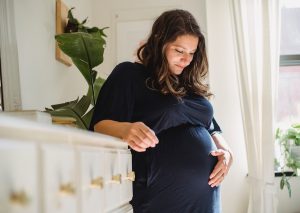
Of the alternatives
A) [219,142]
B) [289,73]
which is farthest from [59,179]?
[289,73]

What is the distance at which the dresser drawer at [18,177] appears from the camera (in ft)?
1.08

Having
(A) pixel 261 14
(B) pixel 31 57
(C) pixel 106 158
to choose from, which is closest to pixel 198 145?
(C) pixel 106 158

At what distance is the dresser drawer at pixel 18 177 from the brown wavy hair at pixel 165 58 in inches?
31.2

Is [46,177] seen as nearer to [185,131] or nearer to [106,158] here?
[106,158]

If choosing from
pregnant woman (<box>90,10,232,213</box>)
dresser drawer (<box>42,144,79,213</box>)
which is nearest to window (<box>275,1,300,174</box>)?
pregnant woman (<box>90,10,232,213</box>)

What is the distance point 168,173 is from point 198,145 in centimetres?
17

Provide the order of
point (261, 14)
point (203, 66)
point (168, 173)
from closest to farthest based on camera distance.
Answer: point (168, 173)
point (203, 66)
point (261, 14)

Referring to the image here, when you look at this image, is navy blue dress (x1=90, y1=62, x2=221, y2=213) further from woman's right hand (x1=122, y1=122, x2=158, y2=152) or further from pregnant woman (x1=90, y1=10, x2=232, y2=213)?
woman's right hand (x1=122, y1=122, x2=158, y2=152)

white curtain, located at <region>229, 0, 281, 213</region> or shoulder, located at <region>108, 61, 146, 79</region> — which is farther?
white curtain, located at <region>229, 0, 281, 213</region>

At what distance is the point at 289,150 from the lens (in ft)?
7.79

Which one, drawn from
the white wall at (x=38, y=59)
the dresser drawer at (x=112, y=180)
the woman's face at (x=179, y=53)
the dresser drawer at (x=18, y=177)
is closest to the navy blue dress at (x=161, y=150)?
the woman's face at (x=179, y=53)

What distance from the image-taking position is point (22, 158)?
0.36 metres

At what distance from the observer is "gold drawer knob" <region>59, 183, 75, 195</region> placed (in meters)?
0.46

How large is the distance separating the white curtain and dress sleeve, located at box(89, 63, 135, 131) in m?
1.36
